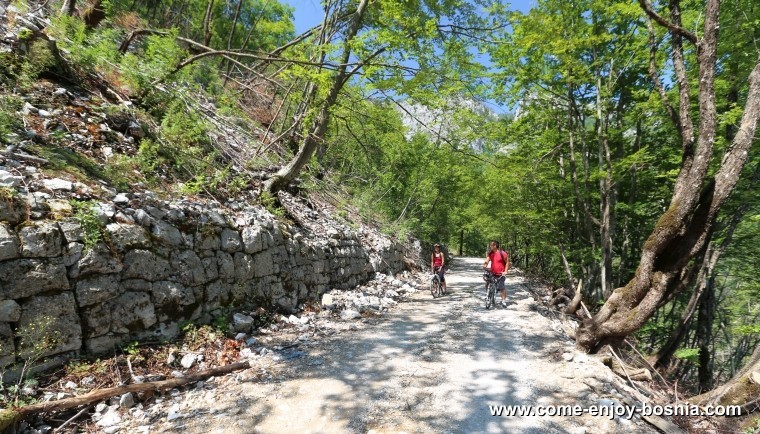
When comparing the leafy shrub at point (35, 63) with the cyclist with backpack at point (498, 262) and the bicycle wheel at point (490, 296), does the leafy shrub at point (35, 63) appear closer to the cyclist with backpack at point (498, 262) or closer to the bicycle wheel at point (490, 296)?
the cyclist with backpack at point (498, 262)

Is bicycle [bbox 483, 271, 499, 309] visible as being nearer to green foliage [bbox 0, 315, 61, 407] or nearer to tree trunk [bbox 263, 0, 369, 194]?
tree trunk [bbox 263, 0, 369, 194]

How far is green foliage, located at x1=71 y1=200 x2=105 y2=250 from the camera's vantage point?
356 cm

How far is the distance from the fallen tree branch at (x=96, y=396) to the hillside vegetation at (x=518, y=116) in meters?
1.91

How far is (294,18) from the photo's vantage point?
20953mm

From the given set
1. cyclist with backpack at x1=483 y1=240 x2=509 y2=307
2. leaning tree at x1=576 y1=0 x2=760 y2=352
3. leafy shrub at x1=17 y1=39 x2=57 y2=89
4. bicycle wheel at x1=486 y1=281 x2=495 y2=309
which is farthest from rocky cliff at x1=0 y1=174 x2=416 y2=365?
leaning tree at x1=576 y1=0 x2=760 y2=352

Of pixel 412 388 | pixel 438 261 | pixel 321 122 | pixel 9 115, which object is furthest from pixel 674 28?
pixel 9 115

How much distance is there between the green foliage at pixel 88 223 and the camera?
11.7 feet

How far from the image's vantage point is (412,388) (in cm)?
394

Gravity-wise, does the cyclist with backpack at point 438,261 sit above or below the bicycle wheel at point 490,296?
above

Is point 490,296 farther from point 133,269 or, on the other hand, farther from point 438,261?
point 133,269

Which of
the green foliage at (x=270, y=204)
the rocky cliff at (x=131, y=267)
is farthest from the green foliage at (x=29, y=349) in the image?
the green foliage at (x=270, y=204)

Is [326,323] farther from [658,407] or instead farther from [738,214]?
[738,214]

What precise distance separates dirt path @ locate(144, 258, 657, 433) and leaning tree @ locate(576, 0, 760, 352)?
3.32 ft

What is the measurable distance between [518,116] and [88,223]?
38.5 feet
